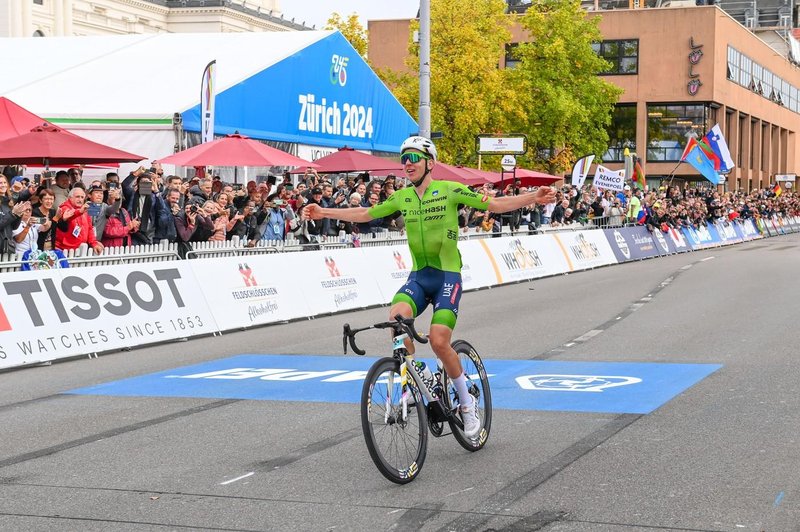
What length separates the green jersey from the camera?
757 centimetres

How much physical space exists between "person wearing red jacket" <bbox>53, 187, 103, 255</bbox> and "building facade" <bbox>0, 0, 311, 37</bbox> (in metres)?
70.4

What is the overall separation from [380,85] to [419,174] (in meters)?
25.6

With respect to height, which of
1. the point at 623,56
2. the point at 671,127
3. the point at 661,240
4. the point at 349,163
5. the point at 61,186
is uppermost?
the point at 623,56

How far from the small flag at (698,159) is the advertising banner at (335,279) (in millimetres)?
29757

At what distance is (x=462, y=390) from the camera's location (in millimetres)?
7508

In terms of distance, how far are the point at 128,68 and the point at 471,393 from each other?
2225 centimetres

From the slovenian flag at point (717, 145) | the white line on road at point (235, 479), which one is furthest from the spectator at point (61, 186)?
the slovenian flag at point (717, 145)

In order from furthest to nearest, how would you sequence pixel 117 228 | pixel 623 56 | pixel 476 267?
1. pixel 623 56
2. pixel 476 267
3. pixel 117 228

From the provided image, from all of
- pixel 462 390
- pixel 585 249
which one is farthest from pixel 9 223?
pixel 585 249

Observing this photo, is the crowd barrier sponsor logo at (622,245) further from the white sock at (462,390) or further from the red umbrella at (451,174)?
the white sock at (462,390)

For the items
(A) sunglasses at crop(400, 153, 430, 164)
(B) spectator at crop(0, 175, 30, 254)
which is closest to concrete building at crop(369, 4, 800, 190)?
(B) spectator at crop(0, 175, 30, 254)

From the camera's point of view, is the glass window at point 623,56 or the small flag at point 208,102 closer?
the small flag at point 208,102

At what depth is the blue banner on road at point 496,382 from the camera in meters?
9.77

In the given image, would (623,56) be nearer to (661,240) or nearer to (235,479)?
(661,240)
